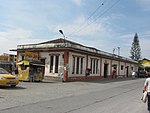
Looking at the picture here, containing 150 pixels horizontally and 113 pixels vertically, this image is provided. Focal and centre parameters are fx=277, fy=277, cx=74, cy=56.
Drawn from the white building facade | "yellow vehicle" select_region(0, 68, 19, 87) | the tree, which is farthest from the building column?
the tree

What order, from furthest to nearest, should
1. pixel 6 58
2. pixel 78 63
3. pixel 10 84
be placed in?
pixel 6 58
pixel 78 63
pixel 10 84

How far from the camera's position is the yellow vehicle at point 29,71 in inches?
1126

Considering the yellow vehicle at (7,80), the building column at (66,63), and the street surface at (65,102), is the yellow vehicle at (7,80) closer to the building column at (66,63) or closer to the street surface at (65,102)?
the street surface at (65,102)

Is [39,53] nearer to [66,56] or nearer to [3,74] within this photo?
[66,56]

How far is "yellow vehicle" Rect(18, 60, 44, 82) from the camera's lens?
28594 mm

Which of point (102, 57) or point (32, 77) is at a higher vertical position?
point (102, 57)

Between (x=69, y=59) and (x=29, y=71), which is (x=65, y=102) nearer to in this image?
(x=29, y=71)

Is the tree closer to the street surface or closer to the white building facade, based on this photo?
the white building facade

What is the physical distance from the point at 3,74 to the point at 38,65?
9.20 m

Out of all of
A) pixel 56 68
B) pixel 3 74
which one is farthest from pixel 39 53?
pixel 3 74

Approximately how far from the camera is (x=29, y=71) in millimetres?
28594

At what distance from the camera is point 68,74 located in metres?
32.9

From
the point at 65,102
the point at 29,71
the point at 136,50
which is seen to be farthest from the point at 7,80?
the point at 136,50

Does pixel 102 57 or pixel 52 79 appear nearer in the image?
pixel 52 79
